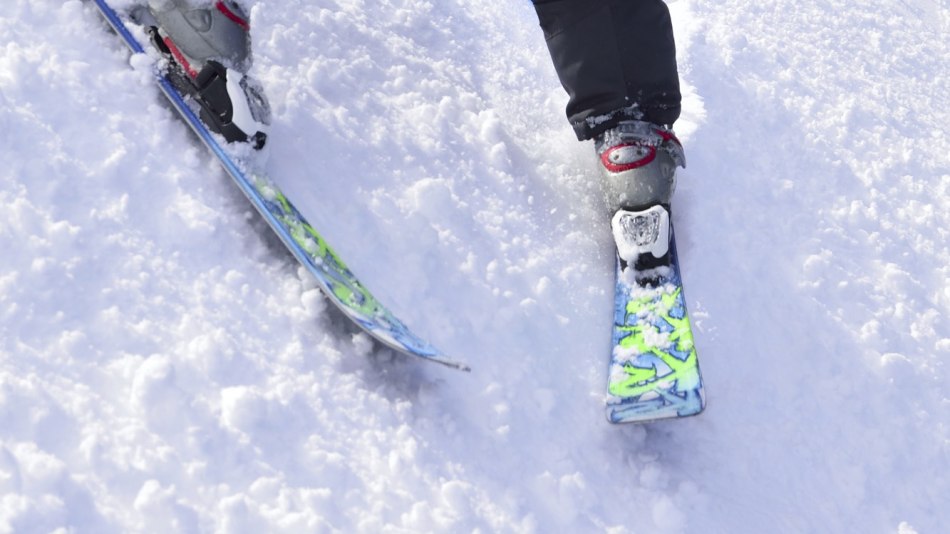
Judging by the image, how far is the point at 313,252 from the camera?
2.06 m

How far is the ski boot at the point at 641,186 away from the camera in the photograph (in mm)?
2410

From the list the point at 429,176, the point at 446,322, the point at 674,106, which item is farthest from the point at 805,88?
the point at 446,322

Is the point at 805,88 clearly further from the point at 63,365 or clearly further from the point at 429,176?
the point at 63,365

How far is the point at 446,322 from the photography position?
2189mm

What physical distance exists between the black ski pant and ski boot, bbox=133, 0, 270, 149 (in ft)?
3.03

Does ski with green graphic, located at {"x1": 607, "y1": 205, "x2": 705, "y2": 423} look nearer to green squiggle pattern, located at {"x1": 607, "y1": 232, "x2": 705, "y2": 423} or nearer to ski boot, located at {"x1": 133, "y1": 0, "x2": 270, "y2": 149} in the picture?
green squiggle pattern, located at {"x1": 607, "y1": 232, "x2": 705, "y2": 423}

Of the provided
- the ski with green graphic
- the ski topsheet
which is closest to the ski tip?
the ski with green graphic

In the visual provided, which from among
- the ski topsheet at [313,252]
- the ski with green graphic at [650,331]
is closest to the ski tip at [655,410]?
the ski with green graphic at [650,331]

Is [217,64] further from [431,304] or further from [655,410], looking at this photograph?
[655,410]

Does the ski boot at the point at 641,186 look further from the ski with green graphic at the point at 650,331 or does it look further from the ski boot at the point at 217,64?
the ski boot at the point at 217,64

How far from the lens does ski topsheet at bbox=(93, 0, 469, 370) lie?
1.94 metres

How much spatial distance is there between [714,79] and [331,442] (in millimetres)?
2215

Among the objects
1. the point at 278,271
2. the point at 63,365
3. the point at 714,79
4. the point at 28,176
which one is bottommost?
the point at 714,79

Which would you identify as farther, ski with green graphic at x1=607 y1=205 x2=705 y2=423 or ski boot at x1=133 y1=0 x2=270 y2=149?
ski boot at x1=133 y1=0 x2=270 y2=149
